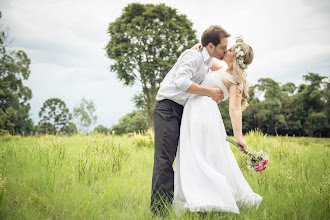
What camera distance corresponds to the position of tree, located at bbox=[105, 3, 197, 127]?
18812 mm

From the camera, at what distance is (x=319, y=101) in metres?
28.0

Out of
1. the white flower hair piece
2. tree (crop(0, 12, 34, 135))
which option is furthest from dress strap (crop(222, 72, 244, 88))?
tree (crop(0, 12, 34, 135))

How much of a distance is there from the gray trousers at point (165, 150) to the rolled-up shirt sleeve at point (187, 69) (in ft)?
1.43

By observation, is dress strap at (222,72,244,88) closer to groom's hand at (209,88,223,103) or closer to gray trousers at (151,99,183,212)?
groom's hand at (209,88,223,103)

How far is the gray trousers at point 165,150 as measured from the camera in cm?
264

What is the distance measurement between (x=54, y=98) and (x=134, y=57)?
29.3 meters

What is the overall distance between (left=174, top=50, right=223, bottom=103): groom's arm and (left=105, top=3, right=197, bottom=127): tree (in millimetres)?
15932

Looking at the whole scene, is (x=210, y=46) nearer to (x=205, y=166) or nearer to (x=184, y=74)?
(x=184, y=74)

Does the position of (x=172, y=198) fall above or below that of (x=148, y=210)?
above

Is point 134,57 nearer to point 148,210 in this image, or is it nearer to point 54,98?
point 148,210

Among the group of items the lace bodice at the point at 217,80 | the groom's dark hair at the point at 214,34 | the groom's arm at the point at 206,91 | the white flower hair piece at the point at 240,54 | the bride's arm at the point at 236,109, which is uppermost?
the groom's dark hair at the point at 214,34

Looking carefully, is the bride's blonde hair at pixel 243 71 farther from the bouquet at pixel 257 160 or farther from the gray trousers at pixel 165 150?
the gray trousers at pixel 165 150

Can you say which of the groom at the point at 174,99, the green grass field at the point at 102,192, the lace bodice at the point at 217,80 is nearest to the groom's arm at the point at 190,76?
the groom at the point at 174,99

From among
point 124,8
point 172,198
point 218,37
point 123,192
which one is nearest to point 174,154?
point 172,198
